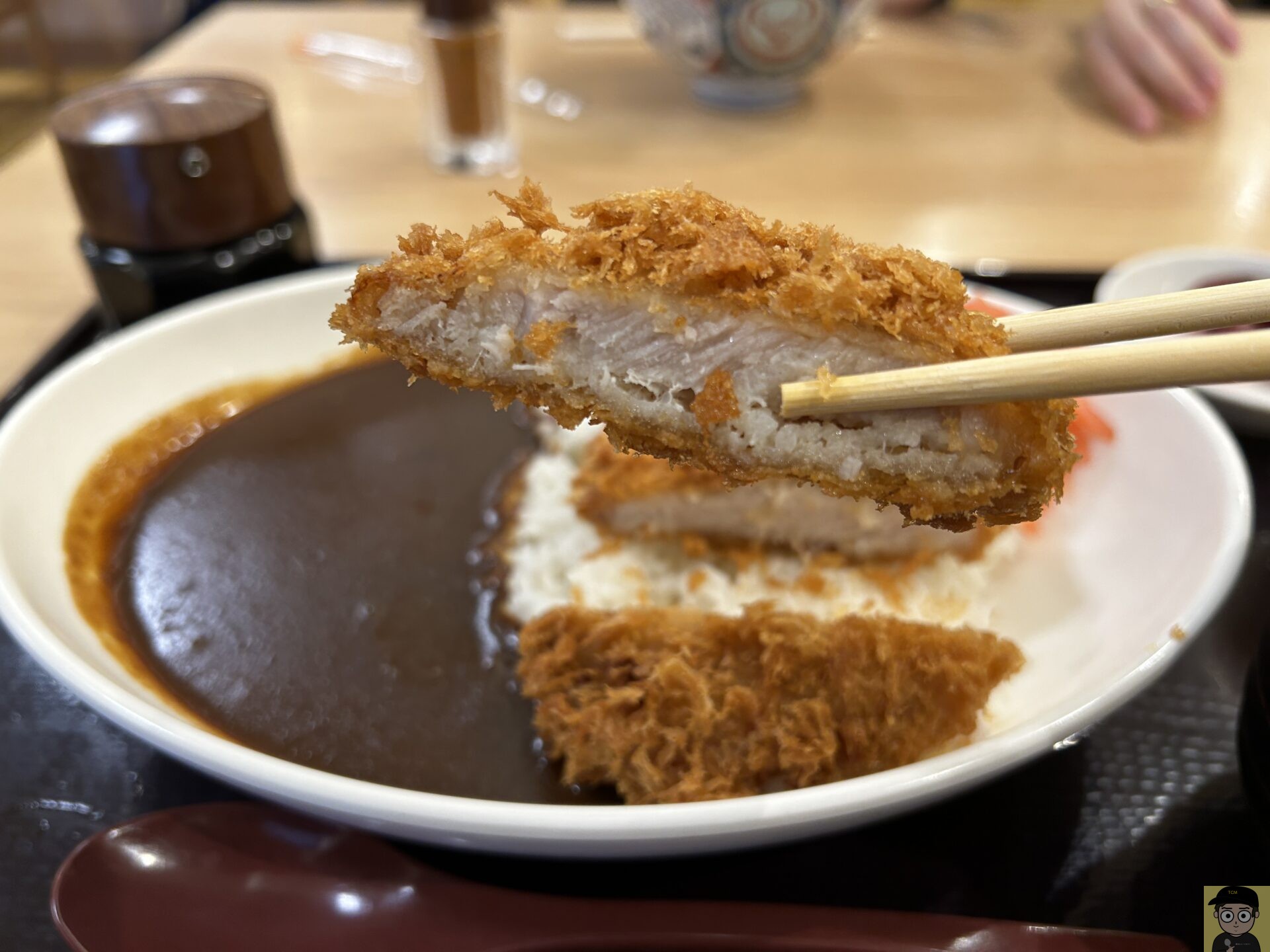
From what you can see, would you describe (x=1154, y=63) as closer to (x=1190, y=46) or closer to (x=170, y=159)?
(x=1190, y=46)

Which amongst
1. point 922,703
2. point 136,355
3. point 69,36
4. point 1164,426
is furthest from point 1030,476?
point 69,36

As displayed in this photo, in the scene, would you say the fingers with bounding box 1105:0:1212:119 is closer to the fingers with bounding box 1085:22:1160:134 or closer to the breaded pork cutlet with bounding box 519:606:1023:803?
the fingers with bounding box 1085:22:1160:134

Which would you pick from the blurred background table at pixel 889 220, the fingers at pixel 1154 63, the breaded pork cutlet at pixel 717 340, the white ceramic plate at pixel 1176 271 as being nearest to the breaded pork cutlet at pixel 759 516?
the blurred background table at pixel 889 220

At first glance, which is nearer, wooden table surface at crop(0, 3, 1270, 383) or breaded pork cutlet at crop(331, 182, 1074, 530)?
breaded pork cutlet at crop(331, 182, 1074, 530)

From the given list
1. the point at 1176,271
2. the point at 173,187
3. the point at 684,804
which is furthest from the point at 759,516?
the point at 173,187

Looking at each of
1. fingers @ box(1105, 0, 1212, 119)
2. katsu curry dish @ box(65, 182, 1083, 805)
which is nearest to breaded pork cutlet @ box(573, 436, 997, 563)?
katsu curry dish @ box(65, 182, 1083, 805)

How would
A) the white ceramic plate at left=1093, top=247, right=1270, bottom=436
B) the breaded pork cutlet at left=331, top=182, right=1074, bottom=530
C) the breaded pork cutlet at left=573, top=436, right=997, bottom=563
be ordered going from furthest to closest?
the white ceramic plate at left=1093, top=247, right=1270, bottom=436, the breaded pork cutlet at left=573, top=436, right=997, bottom=563, the breaded pork cutlet at left=331, top=182, right=1074, bottom=530
